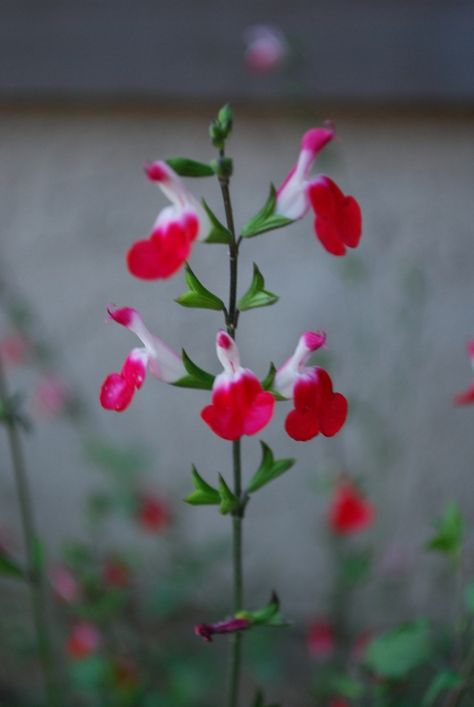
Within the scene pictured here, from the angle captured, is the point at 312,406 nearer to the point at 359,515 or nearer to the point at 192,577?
the point at 359,515

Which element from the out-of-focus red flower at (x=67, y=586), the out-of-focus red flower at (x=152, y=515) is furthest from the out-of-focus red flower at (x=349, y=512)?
the out-of-focus red flower at (x=67, y=586)

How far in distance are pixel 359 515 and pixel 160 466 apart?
1.89 ft

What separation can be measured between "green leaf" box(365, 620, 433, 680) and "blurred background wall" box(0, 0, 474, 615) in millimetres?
620

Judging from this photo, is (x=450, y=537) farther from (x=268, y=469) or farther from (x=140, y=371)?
(x=140, y=371)

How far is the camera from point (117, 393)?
0.59 meters

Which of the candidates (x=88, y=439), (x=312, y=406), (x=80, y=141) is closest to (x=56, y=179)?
(x=80, y=141)

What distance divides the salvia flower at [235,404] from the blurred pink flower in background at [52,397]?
972 mm

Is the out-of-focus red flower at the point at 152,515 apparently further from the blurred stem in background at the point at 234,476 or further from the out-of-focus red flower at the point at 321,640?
the blurred stem in background at the point at 234,476

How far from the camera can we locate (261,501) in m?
1.79

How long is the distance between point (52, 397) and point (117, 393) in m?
0.96

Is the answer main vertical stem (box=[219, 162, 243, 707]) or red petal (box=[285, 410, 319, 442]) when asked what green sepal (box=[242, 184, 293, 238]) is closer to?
main vertical stem (box=[219, 162, 243, 707])

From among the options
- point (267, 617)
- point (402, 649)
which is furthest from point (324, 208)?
point (402, 649)

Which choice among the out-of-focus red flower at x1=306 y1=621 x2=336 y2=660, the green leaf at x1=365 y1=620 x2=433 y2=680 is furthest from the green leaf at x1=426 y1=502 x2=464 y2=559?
the out-of-focus red flower at x1=306 y1=621 x2=336 y2=660

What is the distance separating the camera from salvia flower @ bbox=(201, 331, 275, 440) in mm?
539
